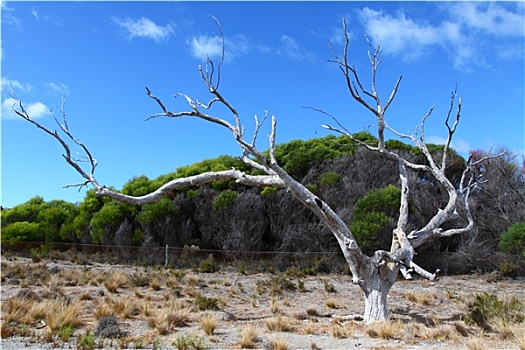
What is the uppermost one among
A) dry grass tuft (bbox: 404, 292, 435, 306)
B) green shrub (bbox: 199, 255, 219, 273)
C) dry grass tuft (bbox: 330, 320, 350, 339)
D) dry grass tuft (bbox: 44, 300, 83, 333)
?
green shrub (bbox: 199, 255, 219, 273)

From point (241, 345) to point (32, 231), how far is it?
940 inches

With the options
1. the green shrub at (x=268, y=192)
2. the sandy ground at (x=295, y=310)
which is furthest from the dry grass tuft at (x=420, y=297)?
the green shrub at (x=268, y=192)

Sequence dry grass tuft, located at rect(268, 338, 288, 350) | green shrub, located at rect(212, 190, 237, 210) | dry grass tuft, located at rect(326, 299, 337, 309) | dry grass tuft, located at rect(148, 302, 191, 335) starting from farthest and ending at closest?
green shrub, located at rect(212, 190, 237, 210)
dry grass tuft, located at rect(326, 299, 337, 309)
dry grass tuft, located at rect(148, 302, 191, 335)
dry grass tuft, located at rect(268, 338, 288, 350)

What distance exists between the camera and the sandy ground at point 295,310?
7465 millimetres

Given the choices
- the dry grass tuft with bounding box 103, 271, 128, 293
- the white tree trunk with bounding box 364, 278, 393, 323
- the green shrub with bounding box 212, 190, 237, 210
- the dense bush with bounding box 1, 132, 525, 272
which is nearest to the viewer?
the white tree trunk with bounding box 364, 278, 393, 323

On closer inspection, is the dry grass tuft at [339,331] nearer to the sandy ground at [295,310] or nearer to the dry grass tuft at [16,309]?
the sandy ground at [295,310]

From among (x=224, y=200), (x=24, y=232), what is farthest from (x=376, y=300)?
(x=24, y=232)

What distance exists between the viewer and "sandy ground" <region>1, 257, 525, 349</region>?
746cm

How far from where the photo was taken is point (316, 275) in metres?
17.2

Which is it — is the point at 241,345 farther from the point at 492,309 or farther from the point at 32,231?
the point at 32,231

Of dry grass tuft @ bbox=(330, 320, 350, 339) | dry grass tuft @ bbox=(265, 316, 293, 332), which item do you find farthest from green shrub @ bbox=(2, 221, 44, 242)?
dry grass tuft @ bbox=(330, 320, 350, 339)

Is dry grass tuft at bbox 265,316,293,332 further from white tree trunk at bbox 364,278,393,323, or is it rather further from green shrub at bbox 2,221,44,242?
green shrub at bbox 2,221,44,242

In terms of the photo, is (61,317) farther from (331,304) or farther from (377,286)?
(331,304)

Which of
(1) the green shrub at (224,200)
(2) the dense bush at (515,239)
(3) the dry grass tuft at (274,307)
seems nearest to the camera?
(3) the dry grass tuft at (274,307)
